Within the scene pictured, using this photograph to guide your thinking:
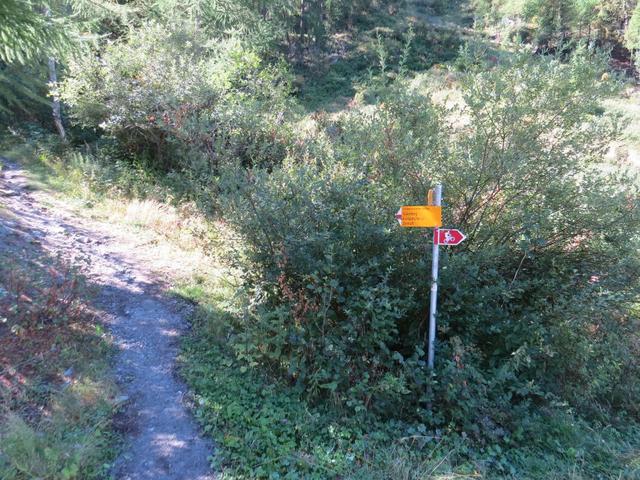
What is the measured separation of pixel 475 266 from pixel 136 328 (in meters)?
4.19

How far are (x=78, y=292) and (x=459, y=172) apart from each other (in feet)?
16.9

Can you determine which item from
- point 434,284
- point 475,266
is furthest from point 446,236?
point 475,266

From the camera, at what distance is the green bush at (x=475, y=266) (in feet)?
14.4

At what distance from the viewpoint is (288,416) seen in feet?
13.3

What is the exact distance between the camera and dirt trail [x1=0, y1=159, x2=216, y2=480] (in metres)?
3.40

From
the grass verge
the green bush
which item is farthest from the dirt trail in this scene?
the green bush

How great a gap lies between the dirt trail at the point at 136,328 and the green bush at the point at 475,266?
3.15 ft

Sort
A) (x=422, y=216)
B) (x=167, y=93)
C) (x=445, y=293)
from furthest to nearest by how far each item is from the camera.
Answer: (x=167, y=93), (x=445, y=293), (x=422, y=216)

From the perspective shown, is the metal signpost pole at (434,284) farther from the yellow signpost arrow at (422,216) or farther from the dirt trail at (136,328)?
the dirt trail at (136,328)

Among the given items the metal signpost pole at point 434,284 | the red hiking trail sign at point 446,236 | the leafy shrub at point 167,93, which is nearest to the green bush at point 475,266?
the metal signpost pole at point 434,284

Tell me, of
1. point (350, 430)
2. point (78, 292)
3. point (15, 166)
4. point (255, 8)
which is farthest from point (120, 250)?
point (255, 8)

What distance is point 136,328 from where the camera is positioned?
5082mm

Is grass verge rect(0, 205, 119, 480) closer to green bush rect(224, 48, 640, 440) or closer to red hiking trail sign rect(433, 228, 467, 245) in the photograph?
green bush rect(224, 48, 640, 440)

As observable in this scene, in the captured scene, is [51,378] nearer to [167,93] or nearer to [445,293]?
[445,293]
